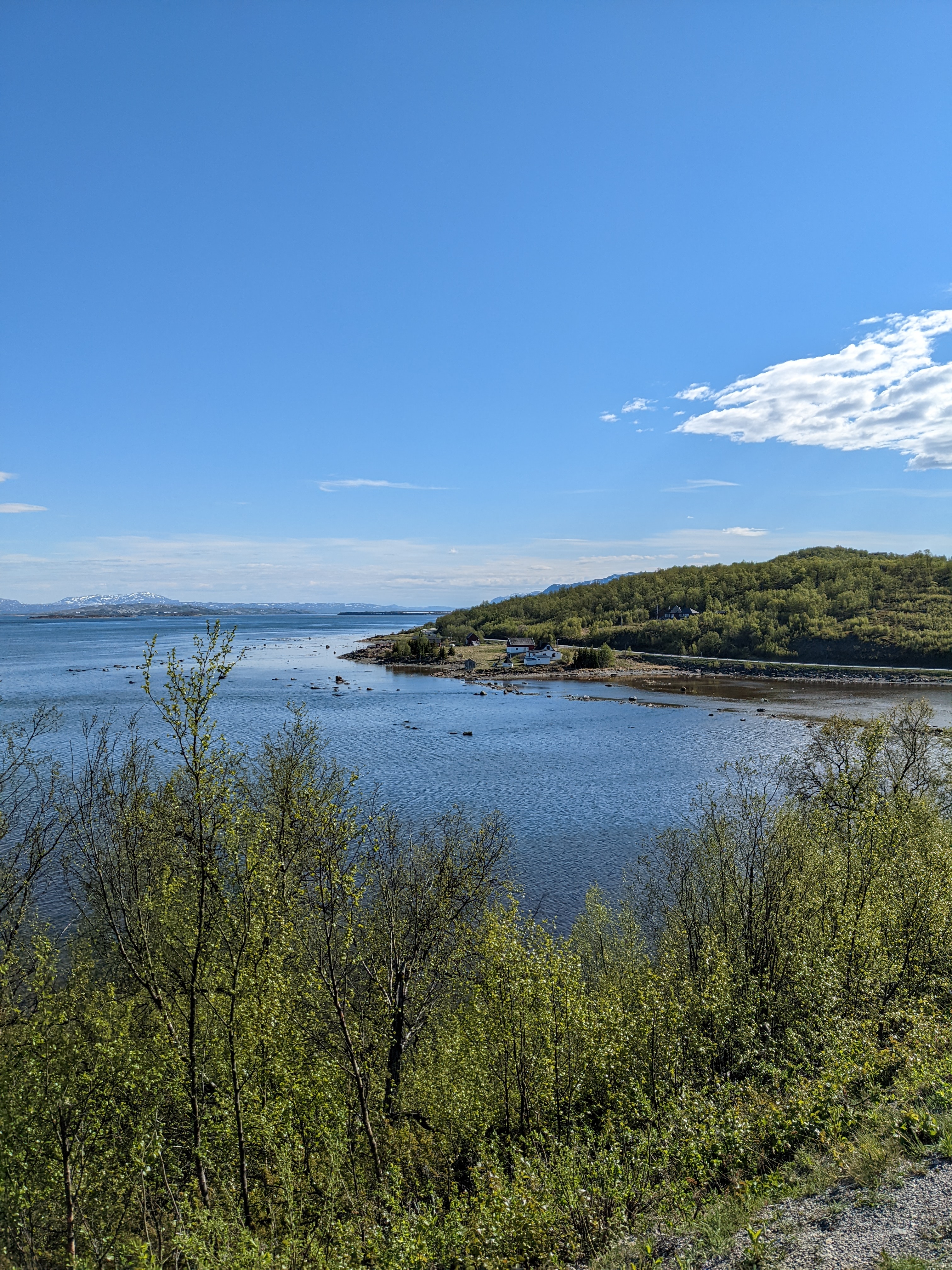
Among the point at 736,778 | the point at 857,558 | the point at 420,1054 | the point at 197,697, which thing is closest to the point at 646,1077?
the point at 420,1054

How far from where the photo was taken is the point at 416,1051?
55.3 feet

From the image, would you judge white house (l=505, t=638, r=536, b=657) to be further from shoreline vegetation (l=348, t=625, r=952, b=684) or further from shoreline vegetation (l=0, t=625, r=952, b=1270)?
shoreline vegetation (l=0, t=625, r=952, b=1270)

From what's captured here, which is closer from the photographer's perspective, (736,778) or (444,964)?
(444,964)

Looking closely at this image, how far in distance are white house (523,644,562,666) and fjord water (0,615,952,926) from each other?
2058cm

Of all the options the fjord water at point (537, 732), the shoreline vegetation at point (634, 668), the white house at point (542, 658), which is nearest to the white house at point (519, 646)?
the shoreline vegetation at point (634, 668)

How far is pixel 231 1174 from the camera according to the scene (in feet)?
39.8

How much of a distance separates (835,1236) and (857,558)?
200341 millimetres

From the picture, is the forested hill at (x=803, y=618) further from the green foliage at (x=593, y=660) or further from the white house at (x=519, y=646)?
the green foliage at (x=593, y=660)

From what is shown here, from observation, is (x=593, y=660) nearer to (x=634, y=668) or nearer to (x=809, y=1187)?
(x=634, y=668)

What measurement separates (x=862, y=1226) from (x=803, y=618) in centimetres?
14746

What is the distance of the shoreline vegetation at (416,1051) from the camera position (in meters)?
9.58

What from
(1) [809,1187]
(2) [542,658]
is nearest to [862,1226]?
(1) [809,1187]

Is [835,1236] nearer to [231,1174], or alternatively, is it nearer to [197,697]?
A: [231,1174]

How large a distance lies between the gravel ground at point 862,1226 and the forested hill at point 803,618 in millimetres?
126306
